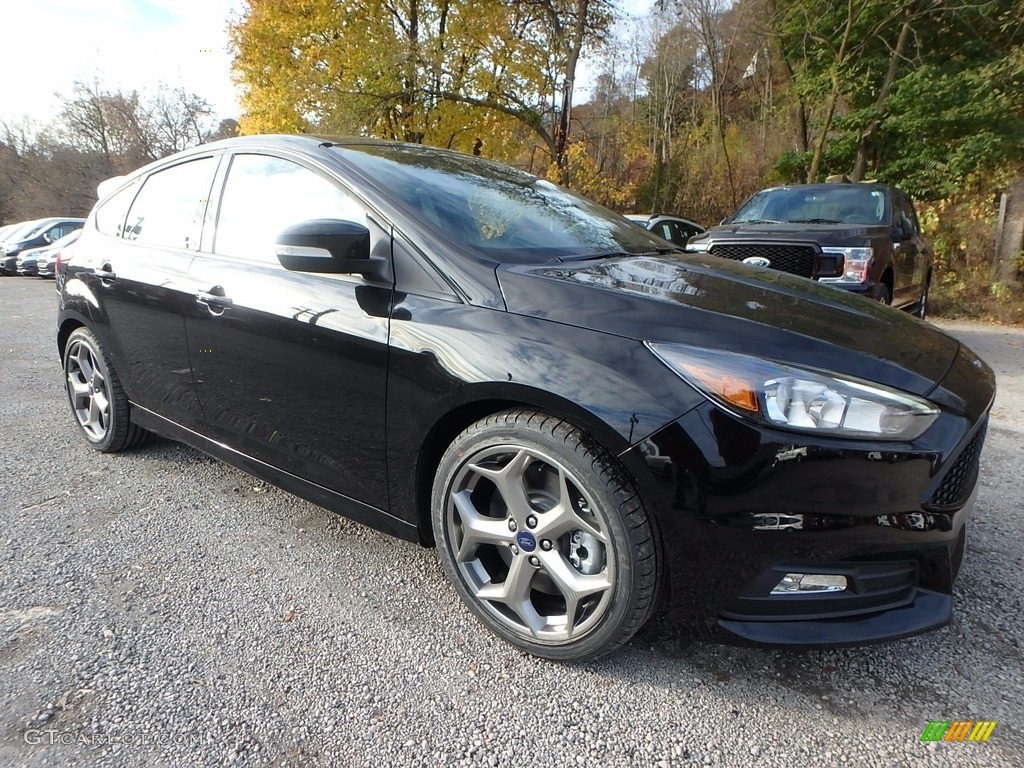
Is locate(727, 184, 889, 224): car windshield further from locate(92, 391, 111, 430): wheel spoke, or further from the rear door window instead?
locate(92, 391, 111, 430): wheel spoke

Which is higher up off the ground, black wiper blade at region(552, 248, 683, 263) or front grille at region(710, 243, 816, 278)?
front grille at region(710, 243, 816, 278)

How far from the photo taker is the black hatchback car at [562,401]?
1.61 m

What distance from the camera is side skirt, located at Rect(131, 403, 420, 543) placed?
221 centimetres

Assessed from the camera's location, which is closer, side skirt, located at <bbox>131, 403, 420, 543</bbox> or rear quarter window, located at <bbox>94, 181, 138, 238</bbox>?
side skirt, located at <bbox>131, 403, 420, 543</bbox>

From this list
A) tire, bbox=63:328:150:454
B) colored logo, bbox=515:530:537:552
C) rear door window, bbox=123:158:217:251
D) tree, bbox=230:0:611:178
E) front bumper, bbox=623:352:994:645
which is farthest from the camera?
tree, bbox=230:0:611:178

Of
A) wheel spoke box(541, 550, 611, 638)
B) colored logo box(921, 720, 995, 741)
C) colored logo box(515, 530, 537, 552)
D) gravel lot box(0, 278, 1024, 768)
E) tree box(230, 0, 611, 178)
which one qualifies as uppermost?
tree box(230, 0, 611, 178)

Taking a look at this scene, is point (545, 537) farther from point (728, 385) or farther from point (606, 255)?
point (606, 255)

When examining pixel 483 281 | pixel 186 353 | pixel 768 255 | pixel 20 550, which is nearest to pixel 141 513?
pixel 20 550

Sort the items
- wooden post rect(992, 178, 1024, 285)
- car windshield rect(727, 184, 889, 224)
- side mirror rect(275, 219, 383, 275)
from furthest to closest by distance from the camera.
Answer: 1. wooden post rect(992, 178, 1024, 285)
2. car windshield rect(727, 184, 889, 224)
3. side mirror rect(275, 219, 383, 275)

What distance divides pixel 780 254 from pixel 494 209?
11.9 ft

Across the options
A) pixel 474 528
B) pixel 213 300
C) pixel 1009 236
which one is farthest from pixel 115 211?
pixel 1009 236

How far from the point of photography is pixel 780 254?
530cm

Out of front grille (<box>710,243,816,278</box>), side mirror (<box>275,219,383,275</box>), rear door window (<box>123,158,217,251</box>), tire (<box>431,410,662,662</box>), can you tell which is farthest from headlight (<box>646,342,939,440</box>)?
front grille (<box>710,243,816,278</box>)

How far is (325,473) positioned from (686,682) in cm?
142
